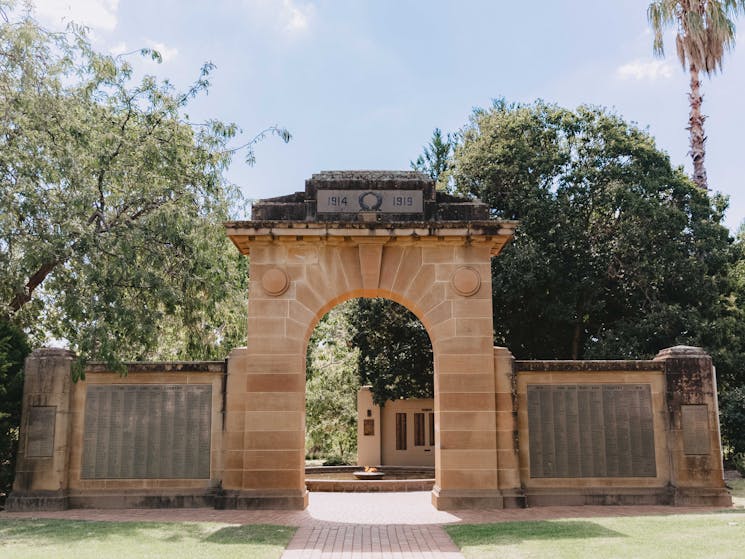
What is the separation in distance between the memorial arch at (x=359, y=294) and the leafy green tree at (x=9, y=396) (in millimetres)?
4029

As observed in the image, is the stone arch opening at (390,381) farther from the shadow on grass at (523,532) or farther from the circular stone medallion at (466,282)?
the shadow on grass at (523,532)

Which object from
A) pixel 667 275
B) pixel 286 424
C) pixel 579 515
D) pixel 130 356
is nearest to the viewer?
pixel 579 515

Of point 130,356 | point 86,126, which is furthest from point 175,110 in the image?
point 130,356

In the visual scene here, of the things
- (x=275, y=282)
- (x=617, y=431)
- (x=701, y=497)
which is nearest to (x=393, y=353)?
(x=275, y=282)

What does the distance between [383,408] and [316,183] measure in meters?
13.7

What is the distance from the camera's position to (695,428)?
12750 millimetres

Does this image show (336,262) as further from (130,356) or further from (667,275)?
(667,275)

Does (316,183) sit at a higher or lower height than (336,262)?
higher

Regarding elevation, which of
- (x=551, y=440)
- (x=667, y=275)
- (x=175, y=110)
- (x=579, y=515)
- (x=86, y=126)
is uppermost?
(x=175, y=110)

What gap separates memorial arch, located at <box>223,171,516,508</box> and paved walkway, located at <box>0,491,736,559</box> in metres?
0.66

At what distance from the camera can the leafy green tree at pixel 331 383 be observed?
2927 centimetres

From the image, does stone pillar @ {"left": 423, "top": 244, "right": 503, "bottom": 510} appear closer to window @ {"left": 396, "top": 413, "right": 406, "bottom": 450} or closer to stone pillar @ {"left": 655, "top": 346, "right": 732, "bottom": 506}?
stone pillar @ {"left": 655, "top": 346, "right": 732, "bottom": 506}

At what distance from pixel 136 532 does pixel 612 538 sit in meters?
6.53

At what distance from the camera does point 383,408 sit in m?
25.2
